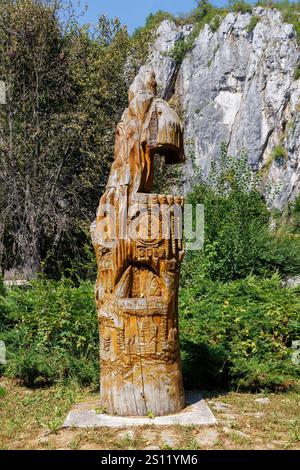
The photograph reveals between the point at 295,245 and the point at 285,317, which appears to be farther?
the point at 295,245

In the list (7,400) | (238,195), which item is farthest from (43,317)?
(238,195)

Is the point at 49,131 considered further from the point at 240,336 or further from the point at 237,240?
the point at 240,336

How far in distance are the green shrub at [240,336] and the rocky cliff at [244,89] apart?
1396 inches

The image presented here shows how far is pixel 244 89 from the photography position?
5125 centimetres

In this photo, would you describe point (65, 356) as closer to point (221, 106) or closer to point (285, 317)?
point (285, 317)

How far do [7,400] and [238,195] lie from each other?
8.51 metres

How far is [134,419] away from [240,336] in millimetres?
2938

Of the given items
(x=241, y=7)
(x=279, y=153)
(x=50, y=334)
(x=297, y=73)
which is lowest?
(x=50, y=334)

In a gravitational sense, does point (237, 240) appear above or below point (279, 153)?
below

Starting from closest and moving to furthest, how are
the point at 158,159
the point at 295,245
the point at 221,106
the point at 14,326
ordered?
the point at 14,326 → the point at 295,245 → the point at 158,159 → the point at 221,106

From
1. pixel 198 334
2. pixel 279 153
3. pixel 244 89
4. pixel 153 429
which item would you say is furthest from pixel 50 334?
pixel 244 89

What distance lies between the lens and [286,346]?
320 inches

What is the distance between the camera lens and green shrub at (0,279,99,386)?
7.66 m

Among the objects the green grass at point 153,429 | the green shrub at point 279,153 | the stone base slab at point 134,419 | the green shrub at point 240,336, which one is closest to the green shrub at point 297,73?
the green shrub at point 279,153
